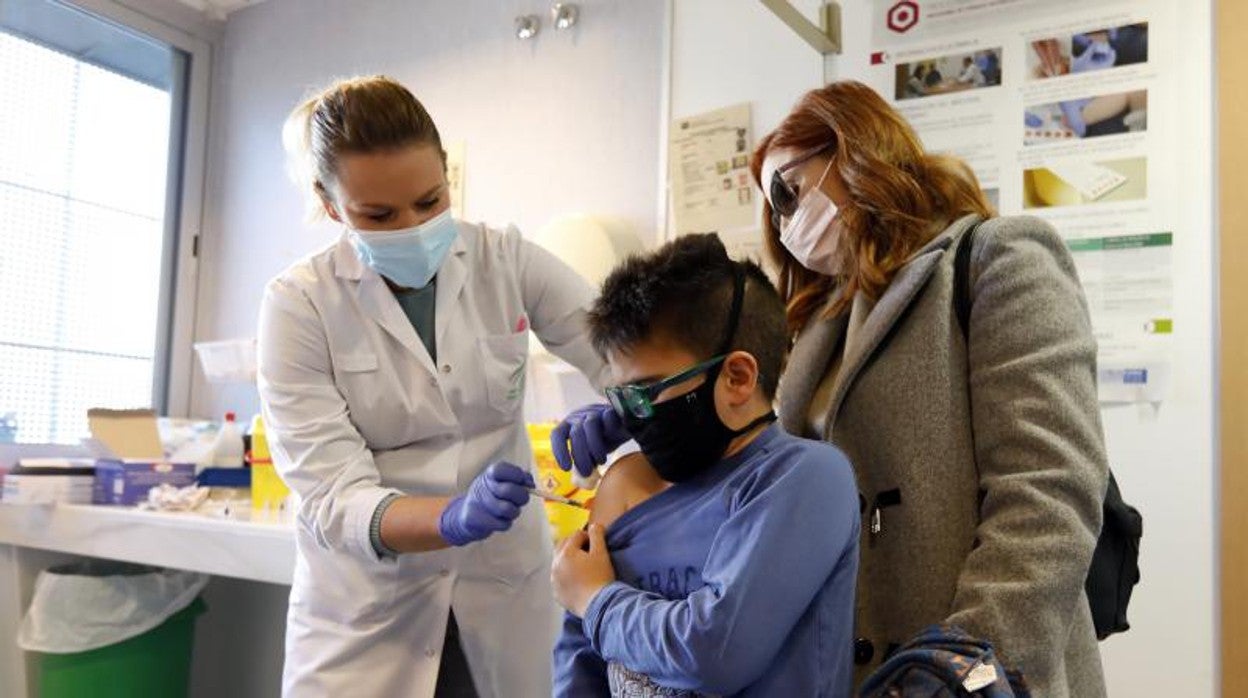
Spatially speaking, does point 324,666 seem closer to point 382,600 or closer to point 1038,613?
point 382,600

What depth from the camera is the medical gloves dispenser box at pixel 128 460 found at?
2.44 metres

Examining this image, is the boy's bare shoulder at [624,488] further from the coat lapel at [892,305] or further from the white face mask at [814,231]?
the white face mask at [814,231]

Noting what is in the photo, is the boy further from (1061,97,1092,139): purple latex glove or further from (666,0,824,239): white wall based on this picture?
(666,0,824,239): white wall

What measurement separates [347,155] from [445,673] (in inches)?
32.6

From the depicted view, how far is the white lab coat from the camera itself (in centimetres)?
138

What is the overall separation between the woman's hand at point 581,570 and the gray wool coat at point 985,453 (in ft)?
0.94

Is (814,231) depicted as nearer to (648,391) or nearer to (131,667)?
(648,391)

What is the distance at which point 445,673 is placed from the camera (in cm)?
147

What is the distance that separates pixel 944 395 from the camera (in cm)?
95

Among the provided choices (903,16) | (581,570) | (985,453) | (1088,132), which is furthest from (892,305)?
(903,16)

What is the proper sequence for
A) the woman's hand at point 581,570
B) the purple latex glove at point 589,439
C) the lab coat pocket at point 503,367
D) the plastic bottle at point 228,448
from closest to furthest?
the woman's hand at point 581,570 → the purple latex glove at point 589,439 → the lab coat pocket at point 503,367 → the plastic bottle at point 228,448

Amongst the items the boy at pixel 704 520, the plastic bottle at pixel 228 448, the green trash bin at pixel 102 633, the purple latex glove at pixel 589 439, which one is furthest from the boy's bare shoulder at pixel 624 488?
the plastic bottle at pixel 228 448

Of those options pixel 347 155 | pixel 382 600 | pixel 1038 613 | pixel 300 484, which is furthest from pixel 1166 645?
pixel 347 155

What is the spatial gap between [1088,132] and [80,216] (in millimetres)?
3130
